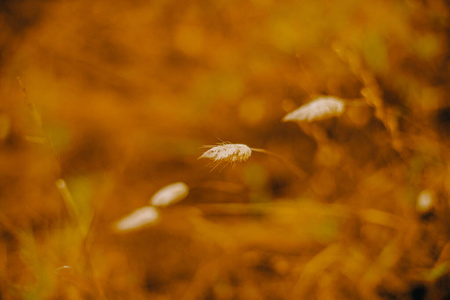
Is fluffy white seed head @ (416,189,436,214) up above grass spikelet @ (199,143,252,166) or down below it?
below

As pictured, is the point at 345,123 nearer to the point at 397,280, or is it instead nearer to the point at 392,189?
the point at 392,189

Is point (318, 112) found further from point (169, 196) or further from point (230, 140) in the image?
point (230, 140)

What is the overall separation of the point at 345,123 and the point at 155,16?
0.95 meters

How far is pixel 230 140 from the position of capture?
1367 mm

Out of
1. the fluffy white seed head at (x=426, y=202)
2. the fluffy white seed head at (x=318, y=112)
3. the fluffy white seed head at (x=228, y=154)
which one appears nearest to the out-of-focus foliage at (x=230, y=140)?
the fluffy white seed head at (x=426, y=202)

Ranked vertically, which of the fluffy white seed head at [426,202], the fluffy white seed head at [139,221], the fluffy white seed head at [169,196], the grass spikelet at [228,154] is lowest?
the fluffy white seed head at [426,202]

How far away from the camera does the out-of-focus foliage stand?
0.88 metres

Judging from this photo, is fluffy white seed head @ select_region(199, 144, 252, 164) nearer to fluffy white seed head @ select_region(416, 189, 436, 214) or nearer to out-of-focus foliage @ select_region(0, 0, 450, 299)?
out-of-focus foliage @ select_region(0, 0, 450, 299)

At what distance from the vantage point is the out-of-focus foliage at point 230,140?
2.88 feet

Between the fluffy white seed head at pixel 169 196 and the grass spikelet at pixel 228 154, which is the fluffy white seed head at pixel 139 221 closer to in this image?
the fluffy white seed head at pixel 169 196

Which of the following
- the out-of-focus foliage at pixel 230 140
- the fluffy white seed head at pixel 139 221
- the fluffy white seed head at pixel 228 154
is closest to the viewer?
the fluffy white seed head at pixel 228 154

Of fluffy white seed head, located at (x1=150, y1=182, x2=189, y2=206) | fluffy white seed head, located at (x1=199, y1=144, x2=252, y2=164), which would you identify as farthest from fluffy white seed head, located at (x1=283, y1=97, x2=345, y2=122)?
fluffy white seed head, located at (x1=150, y1=182, x2=189, y2=206)

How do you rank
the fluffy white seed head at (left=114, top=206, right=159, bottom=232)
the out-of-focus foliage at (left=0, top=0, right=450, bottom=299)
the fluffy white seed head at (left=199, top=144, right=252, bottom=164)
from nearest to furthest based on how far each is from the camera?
the fluffy white seed head at (left=199, top=144, right=252, bottom=164) → the fluffy white seed head at (left=114, top=206, right=159, bottom=232) → the out-of-focus foliage at (left=0, top=0, right=450, bottom=299)

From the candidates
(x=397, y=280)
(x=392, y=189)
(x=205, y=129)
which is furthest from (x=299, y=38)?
(x=397, y=280)
